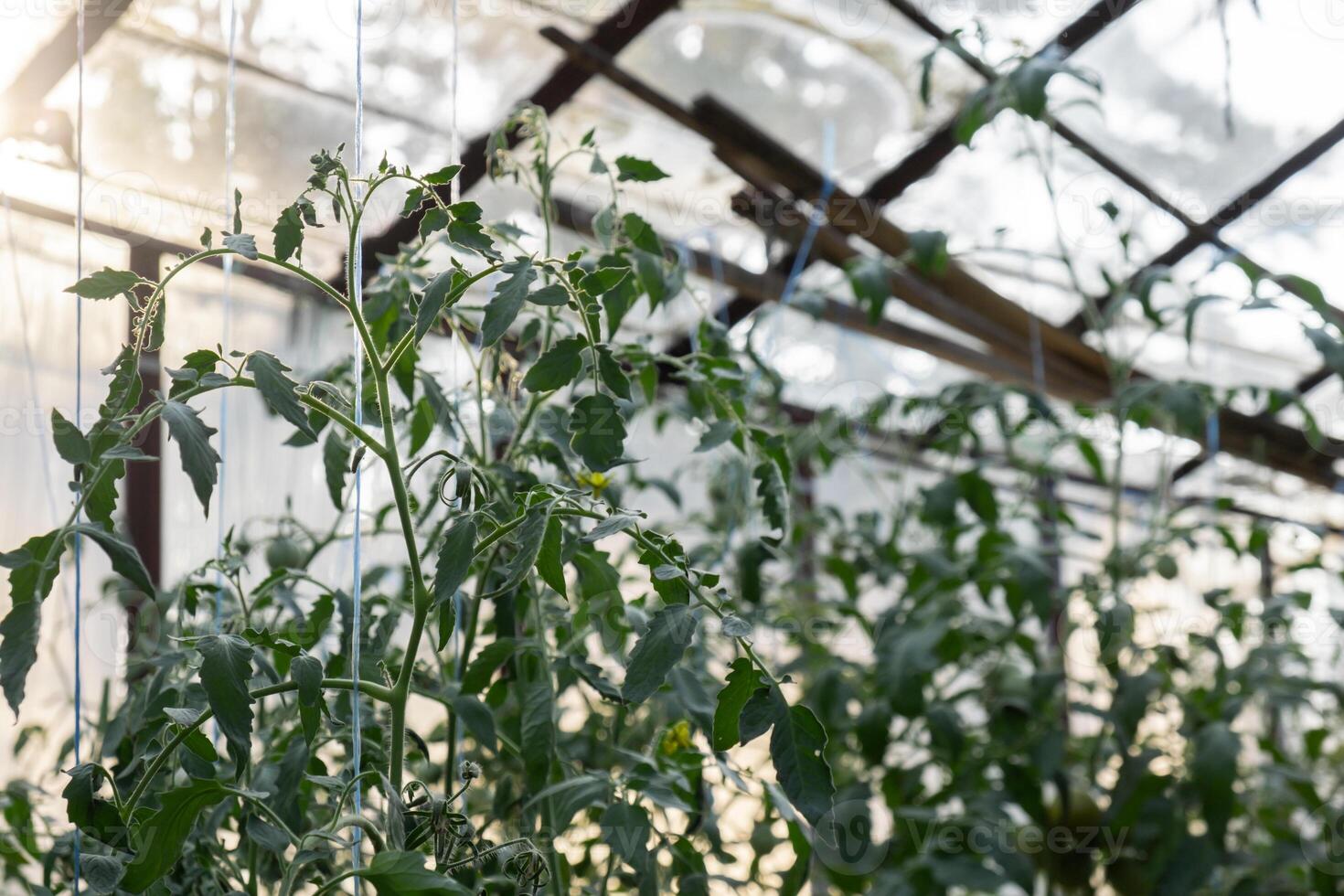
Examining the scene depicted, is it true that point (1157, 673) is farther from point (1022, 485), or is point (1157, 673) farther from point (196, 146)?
point (196, 146)

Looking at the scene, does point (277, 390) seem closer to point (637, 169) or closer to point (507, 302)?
point (507, 302)

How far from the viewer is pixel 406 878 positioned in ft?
1.85

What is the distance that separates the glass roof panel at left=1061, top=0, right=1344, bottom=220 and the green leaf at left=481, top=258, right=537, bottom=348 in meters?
2.38

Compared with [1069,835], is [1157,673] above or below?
above

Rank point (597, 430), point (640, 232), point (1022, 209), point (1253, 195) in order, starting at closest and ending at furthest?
point (597, 430)
point (640, 232)
point (1253, 195)
point (1022, 209)

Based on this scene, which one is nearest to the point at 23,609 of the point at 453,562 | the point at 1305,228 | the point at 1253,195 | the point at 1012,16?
the point at 453,562

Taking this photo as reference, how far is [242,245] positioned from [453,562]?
23 cm

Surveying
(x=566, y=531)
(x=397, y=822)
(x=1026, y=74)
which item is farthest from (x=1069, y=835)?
(x=397, y=822)

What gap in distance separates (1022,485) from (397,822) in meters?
1.59

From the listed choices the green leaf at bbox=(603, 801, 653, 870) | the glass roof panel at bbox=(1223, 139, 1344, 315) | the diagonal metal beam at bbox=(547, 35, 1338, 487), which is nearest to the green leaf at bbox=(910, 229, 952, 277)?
the diagonal metal beam at bbox=(547, 35, 1338, 487)

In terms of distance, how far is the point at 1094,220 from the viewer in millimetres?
2766

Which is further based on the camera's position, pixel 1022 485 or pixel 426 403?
pixel 1022 485

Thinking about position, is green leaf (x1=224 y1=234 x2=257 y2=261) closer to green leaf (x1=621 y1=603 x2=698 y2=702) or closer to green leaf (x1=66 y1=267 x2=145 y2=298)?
green leaf (x1=66 y1=267 x2=145 y2=298)

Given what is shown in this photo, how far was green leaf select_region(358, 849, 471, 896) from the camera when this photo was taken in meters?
0.56
